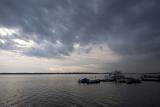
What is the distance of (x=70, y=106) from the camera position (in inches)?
1366

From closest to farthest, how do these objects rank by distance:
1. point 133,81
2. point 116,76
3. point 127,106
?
point 127,106 → point 133,81 → point 116,76

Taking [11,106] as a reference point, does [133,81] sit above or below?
above

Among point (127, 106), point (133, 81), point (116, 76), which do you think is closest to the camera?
point (127, 106)

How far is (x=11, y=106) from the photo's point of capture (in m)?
34.9

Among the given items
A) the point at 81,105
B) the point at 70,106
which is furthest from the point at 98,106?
the point at 70,106

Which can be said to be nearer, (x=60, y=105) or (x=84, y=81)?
(x=60, y=105)

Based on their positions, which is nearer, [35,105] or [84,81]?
[35,105]

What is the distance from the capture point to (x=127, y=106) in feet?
113

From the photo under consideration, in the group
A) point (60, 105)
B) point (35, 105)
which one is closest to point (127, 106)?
point (60, 105)

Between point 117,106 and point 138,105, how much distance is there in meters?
5.53

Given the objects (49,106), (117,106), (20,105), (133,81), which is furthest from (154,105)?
(133,81)

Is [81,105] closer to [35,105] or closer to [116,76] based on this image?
[35,105]

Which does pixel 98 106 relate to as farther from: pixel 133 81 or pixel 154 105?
pixel 133 81

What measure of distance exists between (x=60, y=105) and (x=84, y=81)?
68.4 metres
